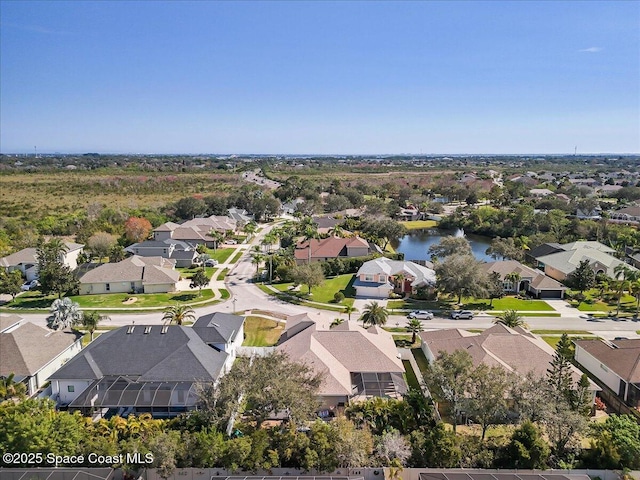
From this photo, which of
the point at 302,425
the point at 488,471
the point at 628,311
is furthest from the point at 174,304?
the point at 628,311

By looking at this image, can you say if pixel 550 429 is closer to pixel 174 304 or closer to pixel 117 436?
pixel 117 436

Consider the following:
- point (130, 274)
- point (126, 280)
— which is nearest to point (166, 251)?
point (130, 274)

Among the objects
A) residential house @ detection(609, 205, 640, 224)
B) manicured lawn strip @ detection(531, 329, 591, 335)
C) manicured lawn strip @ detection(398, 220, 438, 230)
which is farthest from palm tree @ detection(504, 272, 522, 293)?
residential house @ detection(609, 205, 640, 224)

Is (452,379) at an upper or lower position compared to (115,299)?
upper

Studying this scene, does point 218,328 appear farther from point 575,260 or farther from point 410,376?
point 575,260

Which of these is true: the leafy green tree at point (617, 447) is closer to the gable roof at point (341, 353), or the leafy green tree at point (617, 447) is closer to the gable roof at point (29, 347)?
the gable roof at point (341, 353)

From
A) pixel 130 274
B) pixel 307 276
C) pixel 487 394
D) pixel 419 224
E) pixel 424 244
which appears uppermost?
pixel 487 394

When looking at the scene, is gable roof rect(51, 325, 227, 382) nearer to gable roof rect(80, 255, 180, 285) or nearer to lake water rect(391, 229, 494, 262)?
gable roof rect(80, 255, 180, 285)
